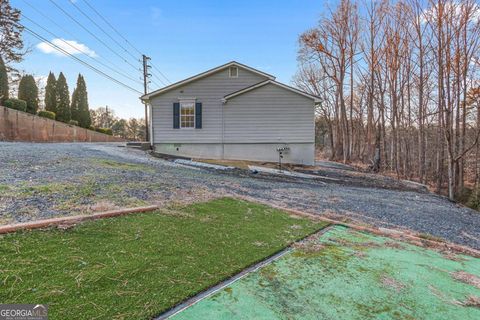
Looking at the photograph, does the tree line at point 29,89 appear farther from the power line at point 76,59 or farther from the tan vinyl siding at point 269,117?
the tan vinyl siding at point 269,117

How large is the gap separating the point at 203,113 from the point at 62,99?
20070 millimetres

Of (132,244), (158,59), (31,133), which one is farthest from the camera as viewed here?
(158,59)

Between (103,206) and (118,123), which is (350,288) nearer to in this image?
(103,206)

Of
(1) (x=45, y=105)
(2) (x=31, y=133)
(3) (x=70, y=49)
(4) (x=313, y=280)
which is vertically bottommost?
(4) (x=313, y=280)

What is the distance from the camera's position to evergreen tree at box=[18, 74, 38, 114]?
20.5 m

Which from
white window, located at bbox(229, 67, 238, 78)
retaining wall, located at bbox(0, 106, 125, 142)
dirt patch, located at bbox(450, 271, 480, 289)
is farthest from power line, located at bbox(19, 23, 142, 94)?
dirt patch, located at bbox(450, 271, 480, 289)

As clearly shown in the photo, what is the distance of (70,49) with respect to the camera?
15266mm

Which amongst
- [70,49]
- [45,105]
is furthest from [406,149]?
[45,105]

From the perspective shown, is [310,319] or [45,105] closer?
[310,319]

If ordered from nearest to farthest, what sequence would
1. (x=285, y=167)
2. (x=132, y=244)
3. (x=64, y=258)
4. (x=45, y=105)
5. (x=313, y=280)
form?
(x=64, y=258) → (x=313, y=280) → (x=132, y=244) → (x=285, y=167) → (x=45, y=105)

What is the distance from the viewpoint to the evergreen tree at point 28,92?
20.5 meters

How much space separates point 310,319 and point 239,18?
15575 millimetres

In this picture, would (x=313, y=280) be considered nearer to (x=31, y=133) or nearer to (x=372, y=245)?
(x=372, y=245)

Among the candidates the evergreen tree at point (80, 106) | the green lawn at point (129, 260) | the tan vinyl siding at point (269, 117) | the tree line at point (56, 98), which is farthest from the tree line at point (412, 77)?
the evergreen tree at point (80, 106)
